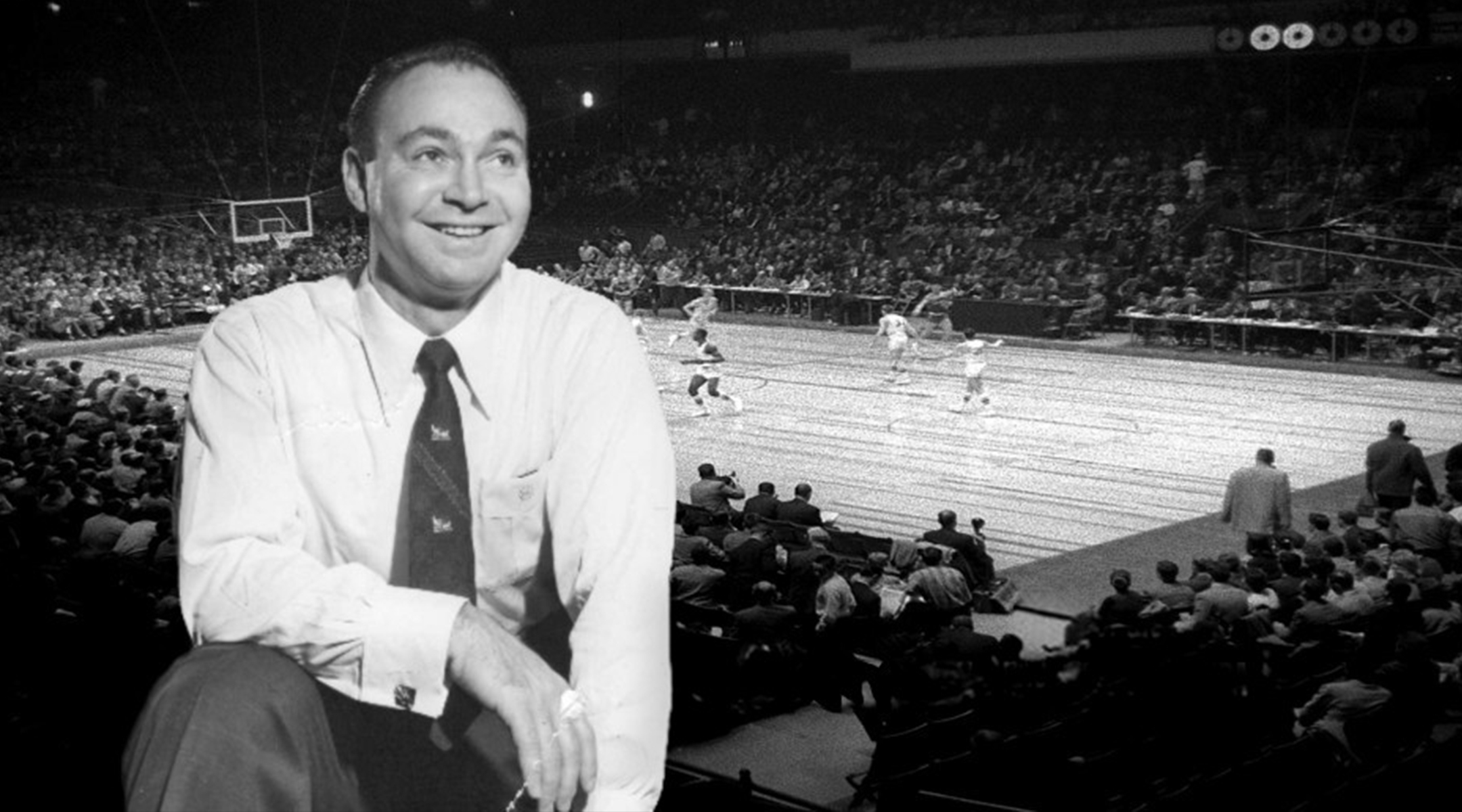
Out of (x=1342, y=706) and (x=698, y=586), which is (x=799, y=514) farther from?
(x=1342, y=706)

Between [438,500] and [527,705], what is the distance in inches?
9.6

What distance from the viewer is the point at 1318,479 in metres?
16.3

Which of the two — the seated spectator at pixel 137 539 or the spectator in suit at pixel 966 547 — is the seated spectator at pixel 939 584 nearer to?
the spectator in suit at pixel 966 547

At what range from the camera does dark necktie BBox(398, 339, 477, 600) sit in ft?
5.25

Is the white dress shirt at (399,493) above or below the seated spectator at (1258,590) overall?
above

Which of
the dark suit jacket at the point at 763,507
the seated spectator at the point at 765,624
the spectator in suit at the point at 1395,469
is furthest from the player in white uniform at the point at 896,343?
the seated spectator at the point at 765,624

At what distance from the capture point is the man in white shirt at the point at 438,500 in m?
1.47

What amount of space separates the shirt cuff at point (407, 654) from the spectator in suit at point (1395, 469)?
13.7 meters

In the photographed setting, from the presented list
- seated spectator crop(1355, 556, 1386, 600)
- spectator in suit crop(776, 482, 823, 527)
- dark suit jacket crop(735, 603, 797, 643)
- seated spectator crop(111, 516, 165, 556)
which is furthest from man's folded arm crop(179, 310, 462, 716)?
spectator in suit crop(776, 482, 823, 527)

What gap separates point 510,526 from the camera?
1631 mm

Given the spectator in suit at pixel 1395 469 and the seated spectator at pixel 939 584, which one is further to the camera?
the spectator in suit at pixel 1395 469

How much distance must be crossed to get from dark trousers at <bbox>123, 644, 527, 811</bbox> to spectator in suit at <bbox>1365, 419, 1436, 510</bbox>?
13.6 m

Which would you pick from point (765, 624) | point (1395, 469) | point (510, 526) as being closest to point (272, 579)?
point (510, 526)

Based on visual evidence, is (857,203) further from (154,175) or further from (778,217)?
(154,175)
